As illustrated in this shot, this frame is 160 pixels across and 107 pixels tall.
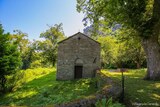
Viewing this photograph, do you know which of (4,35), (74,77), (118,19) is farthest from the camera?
(74,77)

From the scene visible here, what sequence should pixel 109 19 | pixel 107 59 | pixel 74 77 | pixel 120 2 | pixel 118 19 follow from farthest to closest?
pixel 107 59
pixel 74 77
pixel 109 19
pixel 118 19
pixel 120 2

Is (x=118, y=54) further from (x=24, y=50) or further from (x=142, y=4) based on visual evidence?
(x=142, y=4)

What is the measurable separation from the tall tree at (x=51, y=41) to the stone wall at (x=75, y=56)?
2972cm

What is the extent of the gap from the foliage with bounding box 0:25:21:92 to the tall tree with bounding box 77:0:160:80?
1247 centimetres

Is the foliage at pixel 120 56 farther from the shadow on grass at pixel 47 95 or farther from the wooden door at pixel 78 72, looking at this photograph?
the shadow on grass at pixel 47 95

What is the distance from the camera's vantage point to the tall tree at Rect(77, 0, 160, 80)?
18.4 metres

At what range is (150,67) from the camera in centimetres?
2058

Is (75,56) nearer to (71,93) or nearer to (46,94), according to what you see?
(71,93)

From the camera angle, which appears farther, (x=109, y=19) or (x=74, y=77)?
(x=74, y=77)

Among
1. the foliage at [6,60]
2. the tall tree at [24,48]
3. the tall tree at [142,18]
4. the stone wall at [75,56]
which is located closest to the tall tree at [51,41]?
the tall tree at [24,48]

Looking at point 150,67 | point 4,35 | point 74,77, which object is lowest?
point 74,77

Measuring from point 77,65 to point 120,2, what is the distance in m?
16.3

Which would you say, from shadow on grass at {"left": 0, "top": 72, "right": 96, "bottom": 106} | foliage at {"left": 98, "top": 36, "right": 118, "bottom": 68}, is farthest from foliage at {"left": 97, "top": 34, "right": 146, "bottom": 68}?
shadow on grass at {"left": 0, "top": 72, "right": 96, "bottom": 106}

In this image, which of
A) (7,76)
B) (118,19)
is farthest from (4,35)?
(118,19)
